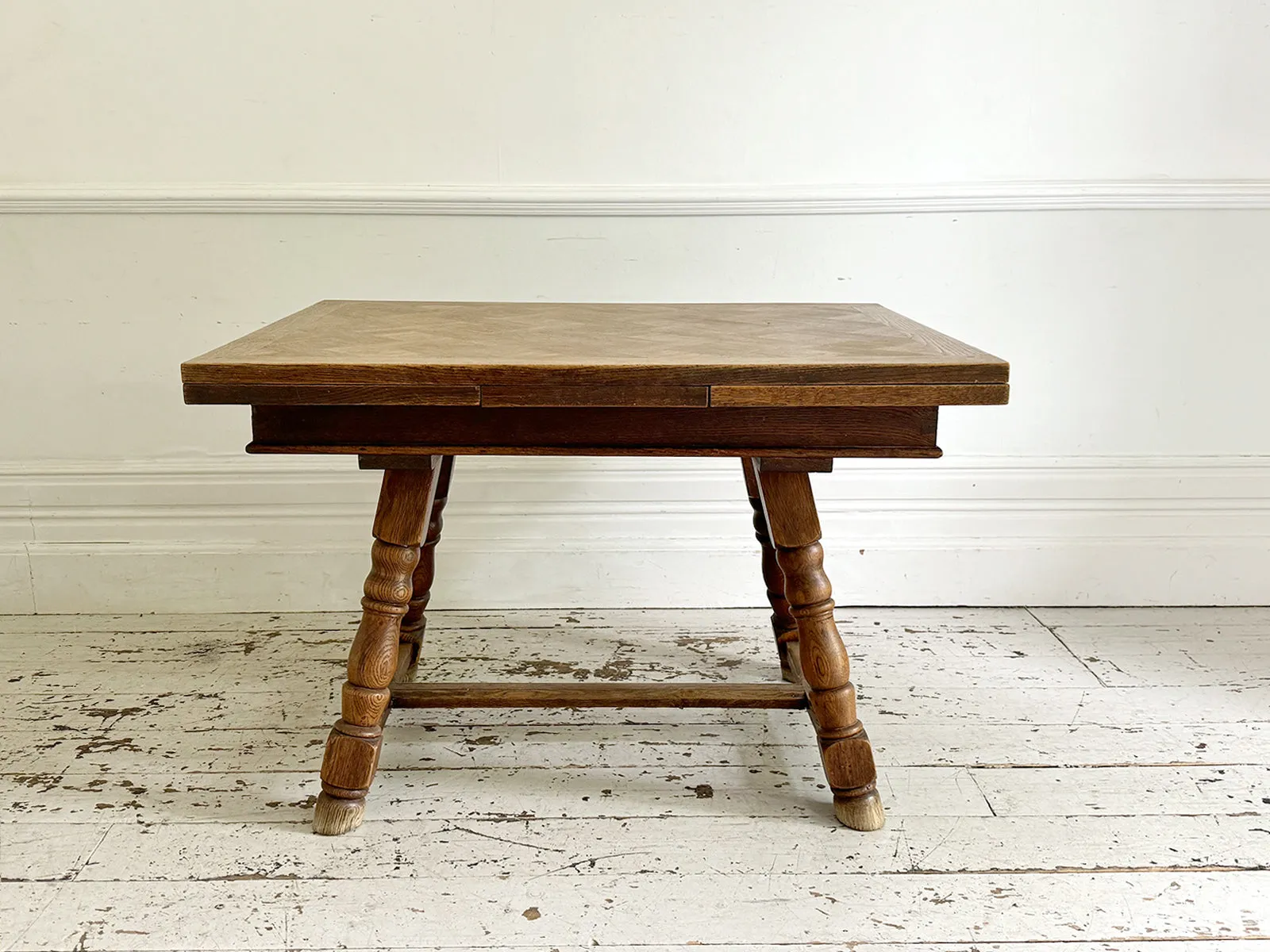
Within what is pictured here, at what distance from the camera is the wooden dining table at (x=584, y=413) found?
1.40 metres

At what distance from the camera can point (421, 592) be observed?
208cm

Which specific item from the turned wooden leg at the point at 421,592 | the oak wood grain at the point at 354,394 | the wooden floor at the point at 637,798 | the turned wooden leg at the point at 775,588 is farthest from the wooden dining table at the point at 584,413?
the turned wooden leg at the point at 775,588

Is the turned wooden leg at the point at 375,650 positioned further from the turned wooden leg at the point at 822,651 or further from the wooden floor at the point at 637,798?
the turned wooden leg at the point at 822,651

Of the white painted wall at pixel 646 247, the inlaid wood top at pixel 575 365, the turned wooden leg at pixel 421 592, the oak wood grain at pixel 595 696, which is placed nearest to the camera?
the inlaid wood top at pixel 575 365

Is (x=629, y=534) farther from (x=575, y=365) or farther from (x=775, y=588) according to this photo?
(x=575, y=365)

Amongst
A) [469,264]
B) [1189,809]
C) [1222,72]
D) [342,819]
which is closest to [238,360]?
[342,819]

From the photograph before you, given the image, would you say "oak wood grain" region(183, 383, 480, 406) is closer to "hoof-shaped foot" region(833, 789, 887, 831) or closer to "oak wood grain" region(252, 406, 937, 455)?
"oak wood grain" region(252, 406, 937, 455)

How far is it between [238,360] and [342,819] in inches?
25.8

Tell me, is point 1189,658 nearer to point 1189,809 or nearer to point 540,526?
point 1189,809

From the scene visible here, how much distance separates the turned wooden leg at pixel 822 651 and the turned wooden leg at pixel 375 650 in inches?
19.2

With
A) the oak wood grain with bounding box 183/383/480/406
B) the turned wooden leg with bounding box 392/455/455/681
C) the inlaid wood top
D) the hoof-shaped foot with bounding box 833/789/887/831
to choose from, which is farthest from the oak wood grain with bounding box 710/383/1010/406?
the turned wooden leg with bounding box 392/455/455/681

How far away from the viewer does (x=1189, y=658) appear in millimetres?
2271

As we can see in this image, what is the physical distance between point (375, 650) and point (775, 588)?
79cm

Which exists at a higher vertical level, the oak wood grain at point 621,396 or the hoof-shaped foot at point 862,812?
the oak wood grain at point 621,396
